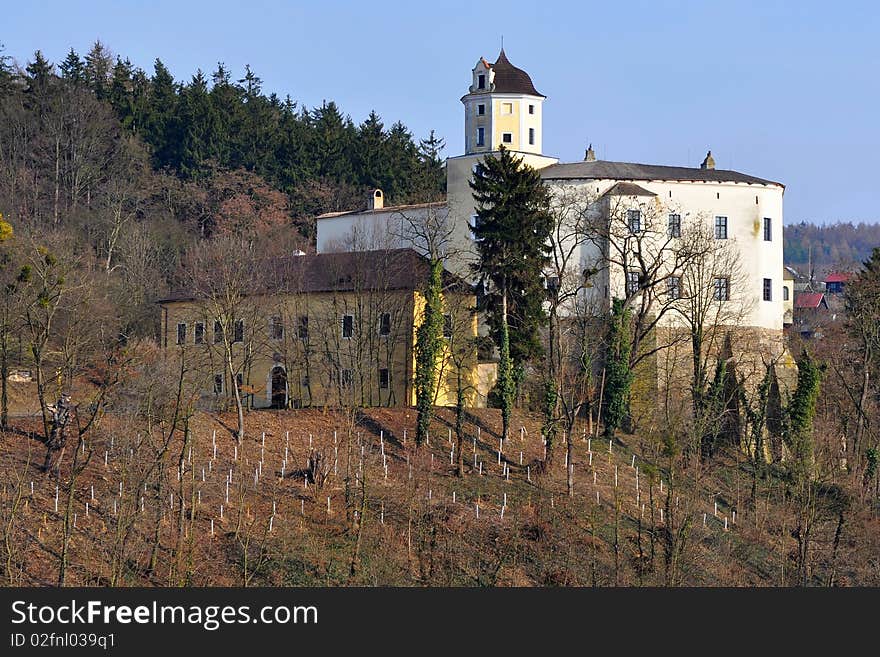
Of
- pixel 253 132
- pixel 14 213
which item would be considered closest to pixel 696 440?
pixel 14 213

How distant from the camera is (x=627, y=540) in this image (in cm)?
4075

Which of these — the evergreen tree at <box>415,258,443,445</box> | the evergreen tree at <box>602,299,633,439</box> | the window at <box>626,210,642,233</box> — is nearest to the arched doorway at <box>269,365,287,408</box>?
the evergreen tree at <box>415,258,443,445</box>

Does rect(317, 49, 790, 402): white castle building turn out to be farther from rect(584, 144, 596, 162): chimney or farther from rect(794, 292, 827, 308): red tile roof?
rect(794, 292, 827, 308): red tile roof

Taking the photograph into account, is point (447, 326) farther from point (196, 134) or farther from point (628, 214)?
point (196, 134)

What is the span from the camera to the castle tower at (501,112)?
62625 millimetres

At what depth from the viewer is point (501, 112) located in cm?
6284

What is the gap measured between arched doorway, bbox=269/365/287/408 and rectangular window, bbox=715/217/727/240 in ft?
62.0

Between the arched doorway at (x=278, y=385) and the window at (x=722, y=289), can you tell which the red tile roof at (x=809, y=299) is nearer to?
the window at (x=722, y=289)

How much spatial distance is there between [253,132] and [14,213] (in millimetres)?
17375

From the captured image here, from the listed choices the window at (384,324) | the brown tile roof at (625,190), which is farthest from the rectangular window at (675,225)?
A: the window at (384,324)

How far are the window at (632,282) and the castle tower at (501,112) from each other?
8.10 metres

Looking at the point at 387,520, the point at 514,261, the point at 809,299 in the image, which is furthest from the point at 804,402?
the point at 809,299

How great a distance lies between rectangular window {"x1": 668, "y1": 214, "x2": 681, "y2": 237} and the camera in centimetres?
5991

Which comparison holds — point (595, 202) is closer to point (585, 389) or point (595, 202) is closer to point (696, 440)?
point (585, 389)
